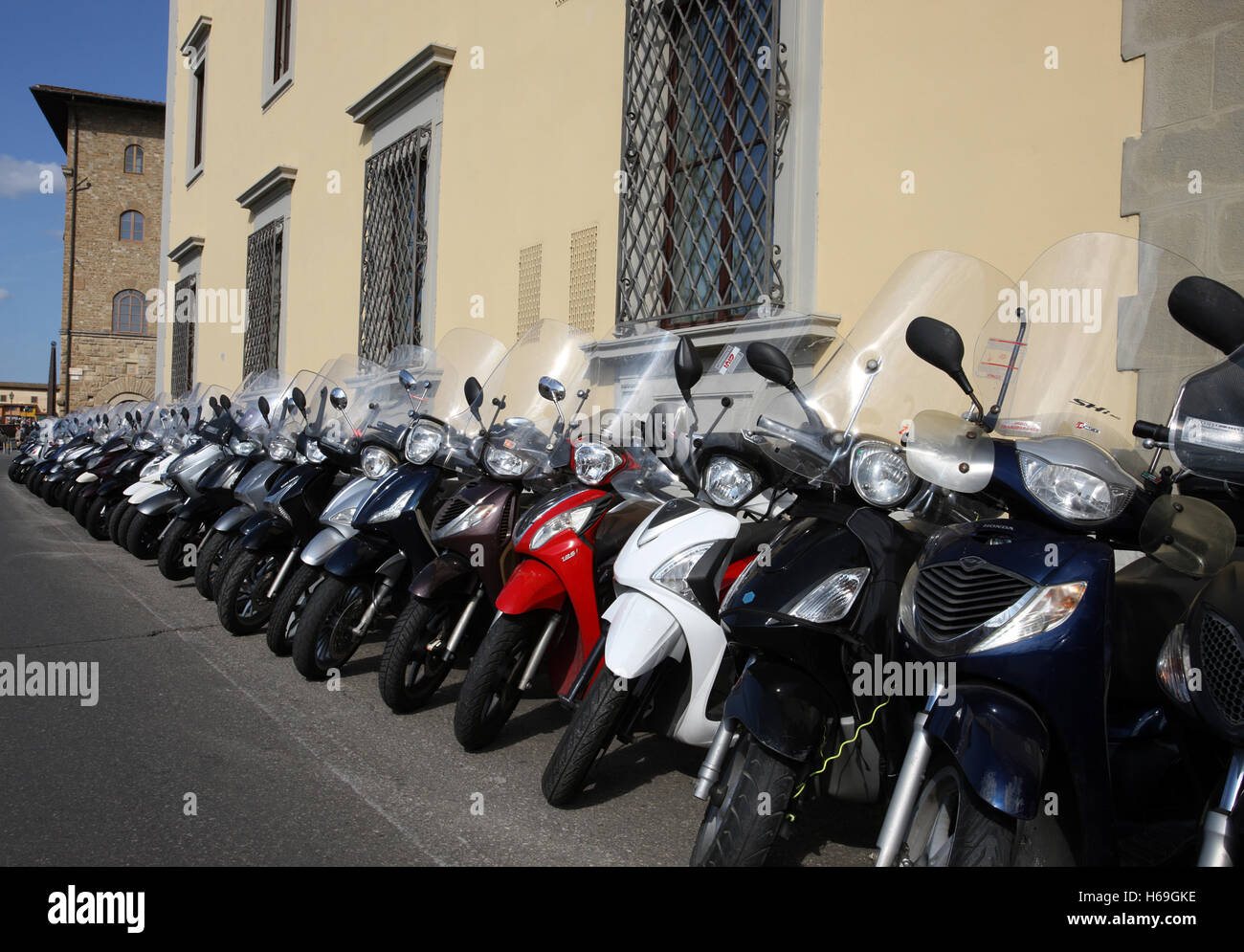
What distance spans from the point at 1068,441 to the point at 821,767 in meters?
0.91

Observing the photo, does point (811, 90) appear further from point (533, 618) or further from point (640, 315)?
point (533, 618)

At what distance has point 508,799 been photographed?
3043 millimetres

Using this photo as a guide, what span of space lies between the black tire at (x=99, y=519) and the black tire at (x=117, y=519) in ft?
1.29

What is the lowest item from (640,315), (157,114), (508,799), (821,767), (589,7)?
(508,799)

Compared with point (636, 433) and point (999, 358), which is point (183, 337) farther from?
point (999, 358)

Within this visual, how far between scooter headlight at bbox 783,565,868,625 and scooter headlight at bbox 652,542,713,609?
0.58 meters

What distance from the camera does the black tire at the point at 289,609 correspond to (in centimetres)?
461

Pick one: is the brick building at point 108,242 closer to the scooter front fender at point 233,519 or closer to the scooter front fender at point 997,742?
the scooter front fender at point 233,519

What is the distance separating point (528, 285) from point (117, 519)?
14.7 ft

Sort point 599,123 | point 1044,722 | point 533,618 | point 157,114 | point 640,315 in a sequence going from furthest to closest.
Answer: point 157,114
point 599,123
point 640,315
point 533,618
point 1044,722

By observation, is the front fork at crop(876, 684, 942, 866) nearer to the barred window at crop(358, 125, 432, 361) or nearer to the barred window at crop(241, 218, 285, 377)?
the barred window at crop(358, 125, 432, 361)

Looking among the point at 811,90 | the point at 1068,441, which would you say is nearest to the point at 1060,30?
the point at 811,90

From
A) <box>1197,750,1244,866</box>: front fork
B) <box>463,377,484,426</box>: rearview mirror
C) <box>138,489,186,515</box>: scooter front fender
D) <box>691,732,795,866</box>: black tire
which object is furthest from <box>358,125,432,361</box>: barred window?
<box>1197,750,1244,866</box>: front fork

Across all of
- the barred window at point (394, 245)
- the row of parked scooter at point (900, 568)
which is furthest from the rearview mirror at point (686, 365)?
the barred window at point (394, 245)
